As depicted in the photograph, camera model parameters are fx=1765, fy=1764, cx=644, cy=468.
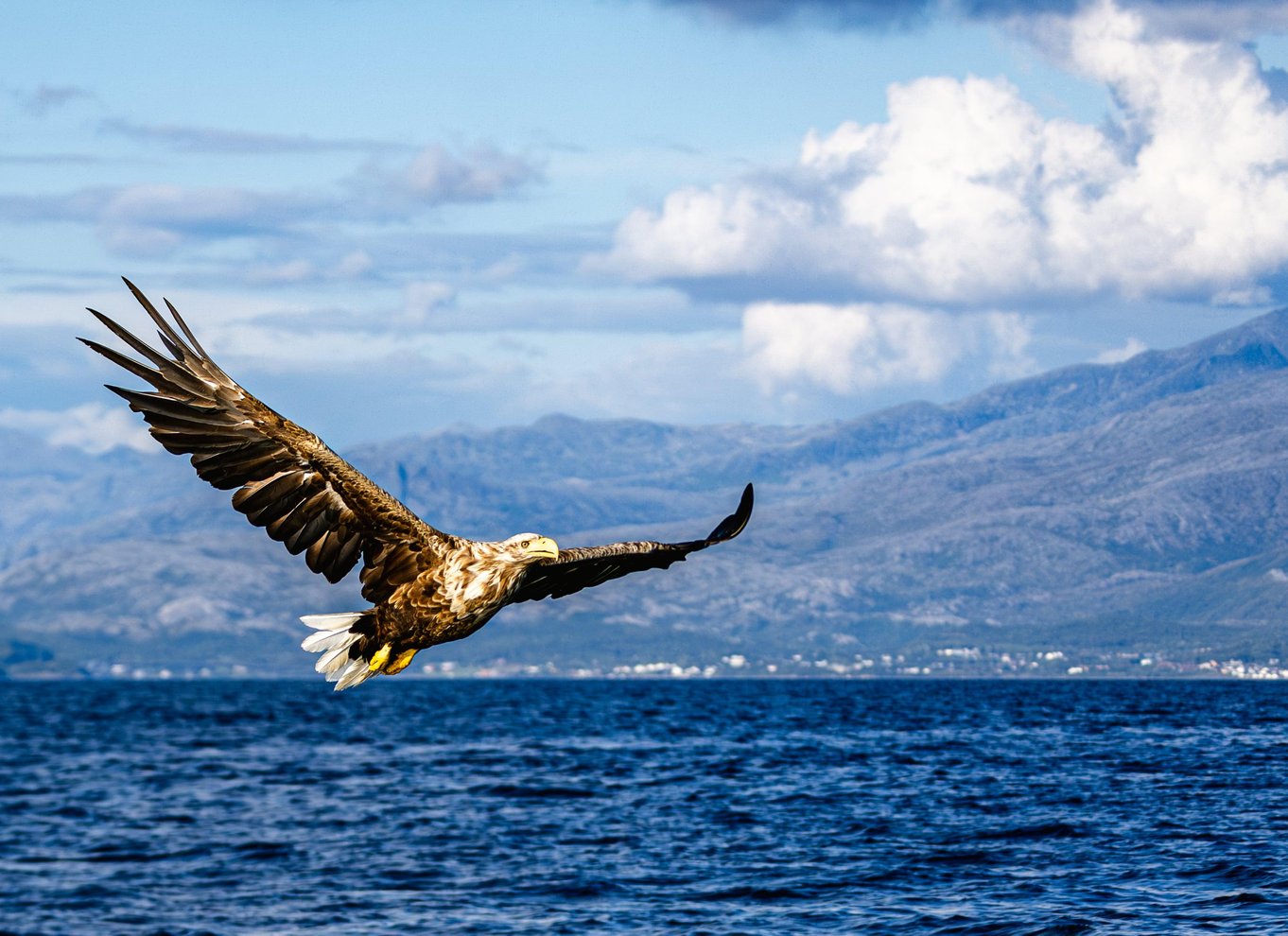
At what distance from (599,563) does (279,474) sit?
308 centimetres

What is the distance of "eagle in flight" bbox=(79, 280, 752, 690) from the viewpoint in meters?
14.6

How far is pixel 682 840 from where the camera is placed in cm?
7856

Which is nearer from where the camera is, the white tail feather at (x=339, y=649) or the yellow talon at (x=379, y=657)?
the yellow talon at (x=379, y=657)

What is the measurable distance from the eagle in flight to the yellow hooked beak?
0.5 inches

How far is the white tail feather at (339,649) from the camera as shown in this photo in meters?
14.7

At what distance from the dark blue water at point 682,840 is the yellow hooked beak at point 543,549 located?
3735 cm

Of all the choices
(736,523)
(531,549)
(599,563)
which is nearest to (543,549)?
(531,549)

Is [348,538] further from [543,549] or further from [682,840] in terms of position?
[682,840]

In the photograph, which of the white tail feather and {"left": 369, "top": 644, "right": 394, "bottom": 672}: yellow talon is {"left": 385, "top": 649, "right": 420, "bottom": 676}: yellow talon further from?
the white tail feather

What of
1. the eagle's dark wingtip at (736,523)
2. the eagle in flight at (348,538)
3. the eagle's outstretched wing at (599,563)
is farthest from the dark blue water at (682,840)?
the eagle in flight at (348,538)

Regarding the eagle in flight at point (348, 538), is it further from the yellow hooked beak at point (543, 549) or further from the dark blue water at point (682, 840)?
the dark blue water at point (682, 840)

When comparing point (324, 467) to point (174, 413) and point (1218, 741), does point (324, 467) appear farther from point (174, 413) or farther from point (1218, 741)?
point (1218, 741)

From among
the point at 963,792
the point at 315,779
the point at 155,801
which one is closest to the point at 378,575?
the point at 963,792

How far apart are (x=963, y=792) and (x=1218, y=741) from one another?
131 ft
